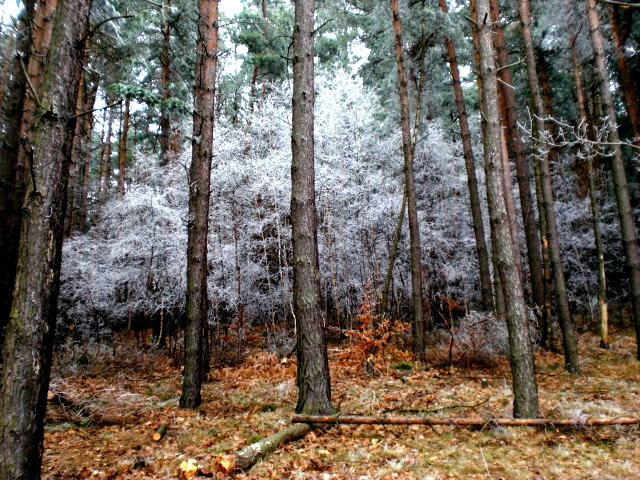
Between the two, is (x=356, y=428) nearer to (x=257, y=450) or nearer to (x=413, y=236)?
(x=257, y=450)

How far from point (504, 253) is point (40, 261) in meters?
5.19

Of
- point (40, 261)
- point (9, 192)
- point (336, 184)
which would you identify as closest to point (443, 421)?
point (40, 261)

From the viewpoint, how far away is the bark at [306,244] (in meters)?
5.27

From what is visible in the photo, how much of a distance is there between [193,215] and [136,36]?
11.3 meters

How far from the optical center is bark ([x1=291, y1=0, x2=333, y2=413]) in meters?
5.27

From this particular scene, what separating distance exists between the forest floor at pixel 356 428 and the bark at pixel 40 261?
135 centimetres

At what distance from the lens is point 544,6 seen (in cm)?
1315

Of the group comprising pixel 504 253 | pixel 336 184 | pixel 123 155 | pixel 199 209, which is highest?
pixel 123 155

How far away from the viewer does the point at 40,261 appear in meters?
3.26

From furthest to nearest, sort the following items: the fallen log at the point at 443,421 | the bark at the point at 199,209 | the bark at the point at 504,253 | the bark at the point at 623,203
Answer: the bark at the point at 623,203 → the bark at the point at 199,209 → the bark at the point at 504,253 → the fallen log at the point at 443,421

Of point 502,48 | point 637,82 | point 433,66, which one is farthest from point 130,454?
point 637,82

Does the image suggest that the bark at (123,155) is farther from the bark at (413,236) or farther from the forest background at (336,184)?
the bark at (413,236)

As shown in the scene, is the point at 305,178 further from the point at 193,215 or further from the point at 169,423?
the point at 169,423

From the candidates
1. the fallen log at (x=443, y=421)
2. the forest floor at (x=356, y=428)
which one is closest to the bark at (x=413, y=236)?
the forest floor at (x=356, y=428)
